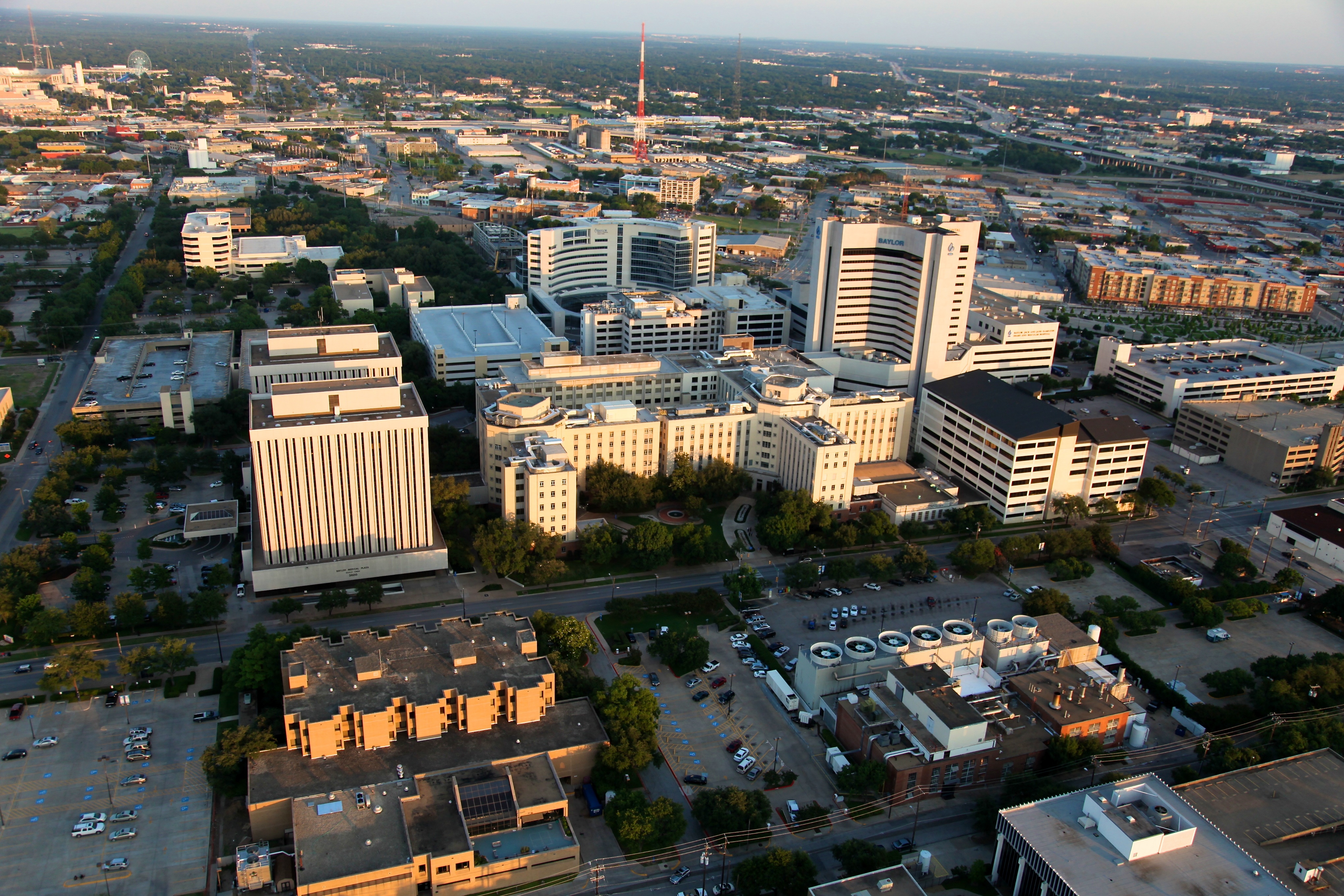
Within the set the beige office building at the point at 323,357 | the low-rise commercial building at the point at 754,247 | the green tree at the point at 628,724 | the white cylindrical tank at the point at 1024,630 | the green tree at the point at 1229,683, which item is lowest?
the green tree at the point at 1229,683

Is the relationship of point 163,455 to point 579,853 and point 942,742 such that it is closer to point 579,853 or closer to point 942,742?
point 579,853

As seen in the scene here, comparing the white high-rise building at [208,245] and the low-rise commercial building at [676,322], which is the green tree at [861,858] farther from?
the white high-rise building at [208,245]

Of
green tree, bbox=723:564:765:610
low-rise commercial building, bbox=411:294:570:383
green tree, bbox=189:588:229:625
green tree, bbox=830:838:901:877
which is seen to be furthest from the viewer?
low-rise commercial building, bbox=411:294:570:383

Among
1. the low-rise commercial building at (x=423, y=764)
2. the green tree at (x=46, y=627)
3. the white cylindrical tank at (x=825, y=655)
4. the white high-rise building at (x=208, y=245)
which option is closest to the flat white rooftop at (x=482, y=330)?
the white high-rise building at (x=208, y=245)

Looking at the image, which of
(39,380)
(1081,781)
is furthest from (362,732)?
(39,380)

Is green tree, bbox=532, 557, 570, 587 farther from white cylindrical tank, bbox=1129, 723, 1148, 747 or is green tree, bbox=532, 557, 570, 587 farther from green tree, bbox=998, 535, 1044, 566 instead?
white cylindrical tank, bbox=1129, 723, 1148, 747

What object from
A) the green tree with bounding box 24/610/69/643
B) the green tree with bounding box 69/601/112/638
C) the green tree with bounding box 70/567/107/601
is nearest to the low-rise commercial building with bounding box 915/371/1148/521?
the green tree with bounding box 69/601/112/638
